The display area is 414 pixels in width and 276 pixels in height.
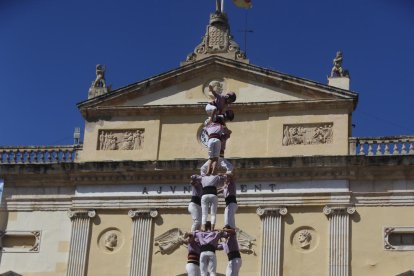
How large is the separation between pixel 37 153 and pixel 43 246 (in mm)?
2786

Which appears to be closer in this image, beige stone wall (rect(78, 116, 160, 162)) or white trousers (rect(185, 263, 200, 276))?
white trousers (rect(185, 263, 200, 276))

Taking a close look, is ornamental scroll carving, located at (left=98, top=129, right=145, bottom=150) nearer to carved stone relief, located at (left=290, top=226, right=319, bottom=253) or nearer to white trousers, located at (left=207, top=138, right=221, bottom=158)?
carved stone relief, located at (left=290, top=226, right=319, bottom=253)

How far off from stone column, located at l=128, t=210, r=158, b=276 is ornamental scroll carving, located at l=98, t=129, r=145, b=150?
2087 mm

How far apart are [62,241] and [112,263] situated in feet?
5.27

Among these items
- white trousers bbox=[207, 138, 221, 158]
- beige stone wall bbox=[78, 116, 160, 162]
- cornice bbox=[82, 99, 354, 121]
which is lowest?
white trousers bbox=[207, 138, 221, 158]

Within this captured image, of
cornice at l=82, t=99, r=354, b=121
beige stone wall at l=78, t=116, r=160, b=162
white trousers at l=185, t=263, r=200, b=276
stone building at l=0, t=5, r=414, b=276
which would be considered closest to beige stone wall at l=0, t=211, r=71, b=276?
stone building at l=0, t=5, r=414, b=276

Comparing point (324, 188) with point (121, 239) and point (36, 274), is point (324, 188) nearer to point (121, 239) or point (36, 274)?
point (121, 239)

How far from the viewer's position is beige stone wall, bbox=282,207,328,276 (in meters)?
30.6

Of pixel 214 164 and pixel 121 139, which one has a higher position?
pixel 121 139

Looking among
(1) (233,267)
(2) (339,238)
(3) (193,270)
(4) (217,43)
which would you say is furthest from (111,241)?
(1) (233,267)

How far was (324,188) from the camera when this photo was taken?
3119 centimetres

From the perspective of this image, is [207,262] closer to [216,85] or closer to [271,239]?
[271,239]

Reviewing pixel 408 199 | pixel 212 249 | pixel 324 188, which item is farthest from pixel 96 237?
pixel 212 249

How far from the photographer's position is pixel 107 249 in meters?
32.2
